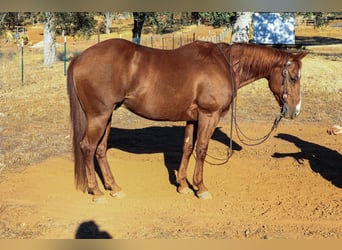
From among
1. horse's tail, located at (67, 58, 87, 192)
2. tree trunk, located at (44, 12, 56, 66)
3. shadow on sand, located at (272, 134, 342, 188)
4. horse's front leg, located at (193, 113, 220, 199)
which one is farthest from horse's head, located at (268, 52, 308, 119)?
tree trunk, located at (44, 12, 56, 66)

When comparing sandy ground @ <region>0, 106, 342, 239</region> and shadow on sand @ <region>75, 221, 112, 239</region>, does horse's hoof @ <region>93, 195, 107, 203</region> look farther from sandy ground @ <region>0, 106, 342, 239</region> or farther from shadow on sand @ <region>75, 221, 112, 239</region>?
shadow on sand @ <region>75, 221, 112, 239</region>

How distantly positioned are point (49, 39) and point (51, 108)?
12.1 m

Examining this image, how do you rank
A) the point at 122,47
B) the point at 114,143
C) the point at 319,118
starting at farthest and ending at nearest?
the point at 319,118, the point at 114,143, the point at 122,47

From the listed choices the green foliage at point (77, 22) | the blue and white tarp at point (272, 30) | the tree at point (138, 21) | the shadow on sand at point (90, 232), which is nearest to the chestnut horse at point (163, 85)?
the shadow on sand at point (90, 232)

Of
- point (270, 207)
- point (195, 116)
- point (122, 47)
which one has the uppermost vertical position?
point (122, 47)

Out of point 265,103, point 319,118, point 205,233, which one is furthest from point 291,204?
point 265,103

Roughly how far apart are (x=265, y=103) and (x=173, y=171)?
6530mm

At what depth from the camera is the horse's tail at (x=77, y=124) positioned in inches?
234

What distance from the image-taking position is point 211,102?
19.9 ft

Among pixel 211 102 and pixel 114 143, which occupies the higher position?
pixel 211 102

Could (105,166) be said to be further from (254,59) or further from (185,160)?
(254,59)

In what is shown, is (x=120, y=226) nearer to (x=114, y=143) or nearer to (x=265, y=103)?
(x=114, y=143)

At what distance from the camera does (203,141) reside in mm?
6246

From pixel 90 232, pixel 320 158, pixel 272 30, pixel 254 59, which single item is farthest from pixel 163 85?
pixel 272 30
